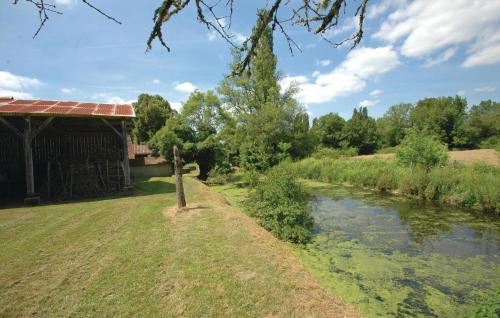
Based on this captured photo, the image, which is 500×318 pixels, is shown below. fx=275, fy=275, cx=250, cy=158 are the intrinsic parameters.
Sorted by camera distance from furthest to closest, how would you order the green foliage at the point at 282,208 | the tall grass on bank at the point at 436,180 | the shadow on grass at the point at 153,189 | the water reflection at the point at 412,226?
the shadow on grass at the point at 153,189
the tall grass on bank at the point at 436,180
the green foliage at the point at 282,208
the water reflection at the point at 412,226

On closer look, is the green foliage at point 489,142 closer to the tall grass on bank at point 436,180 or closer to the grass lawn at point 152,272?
the tall grass on bank at point 436,180

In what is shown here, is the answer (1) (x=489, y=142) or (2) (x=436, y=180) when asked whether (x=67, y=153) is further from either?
(1) (x=489, y=142)

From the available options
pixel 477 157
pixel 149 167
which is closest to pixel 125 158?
pixel 149 167

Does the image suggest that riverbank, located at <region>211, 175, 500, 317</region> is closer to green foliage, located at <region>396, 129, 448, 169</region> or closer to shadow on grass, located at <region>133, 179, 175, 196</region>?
green foliage, located at <region>396, 129, 448, 169</region>

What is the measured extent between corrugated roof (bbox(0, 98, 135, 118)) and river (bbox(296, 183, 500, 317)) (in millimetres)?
9661

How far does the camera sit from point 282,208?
843 cm

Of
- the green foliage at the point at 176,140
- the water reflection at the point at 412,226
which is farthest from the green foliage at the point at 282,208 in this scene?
the green foliage at the point at 176,140

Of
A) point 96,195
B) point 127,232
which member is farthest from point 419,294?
point 96,195

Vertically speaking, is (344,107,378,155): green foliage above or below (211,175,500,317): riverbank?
above

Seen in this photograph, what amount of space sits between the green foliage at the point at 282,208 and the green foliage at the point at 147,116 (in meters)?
30.3

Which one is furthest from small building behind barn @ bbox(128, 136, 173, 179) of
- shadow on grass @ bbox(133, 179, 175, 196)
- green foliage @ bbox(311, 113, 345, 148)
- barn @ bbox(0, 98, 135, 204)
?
green foliage @ bbox(311, 113, 345, 148)

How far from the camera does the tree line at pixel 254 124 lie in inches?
843

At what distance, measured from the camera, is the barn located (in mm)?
11891

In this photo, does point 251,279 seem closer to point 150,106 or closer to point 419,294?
point 419,294
